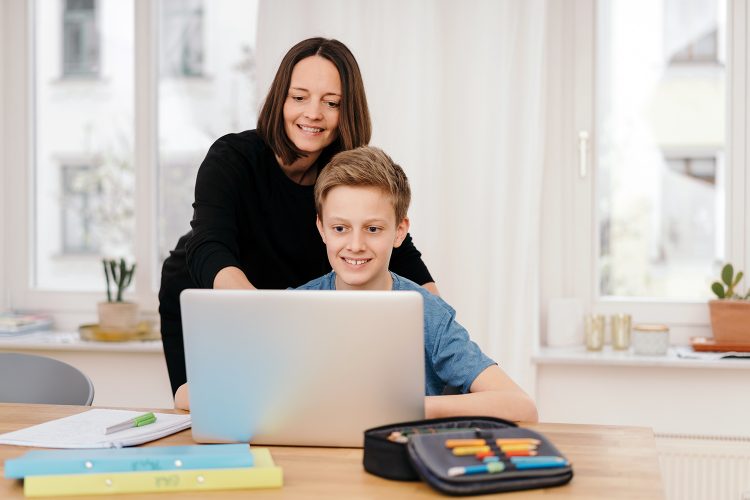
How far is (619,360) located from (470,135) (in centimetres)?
87

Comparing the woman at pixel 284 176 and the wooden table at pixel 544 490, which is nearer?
the wooden table at pixel 544 490

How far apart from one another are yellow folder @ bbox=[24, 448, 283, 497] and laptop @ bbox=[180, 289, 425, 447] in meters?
0.13

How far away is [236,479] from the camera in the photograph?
122 centimetres

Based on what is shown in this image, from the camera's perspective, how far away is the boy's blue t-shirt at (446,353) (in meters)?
1.66

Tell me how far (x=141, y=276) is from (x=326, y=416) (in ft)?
7.78

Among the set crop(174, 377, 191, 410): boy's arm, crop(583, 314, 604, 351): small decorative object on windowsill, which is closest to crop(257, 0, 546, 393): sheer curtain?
crop(583, 314, 604, 351): small decorative object on windowsill

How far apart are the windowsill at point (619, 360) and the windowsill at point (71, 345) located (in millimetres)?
1369

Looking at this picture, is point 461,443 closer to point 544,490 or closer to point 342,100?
point 544,490

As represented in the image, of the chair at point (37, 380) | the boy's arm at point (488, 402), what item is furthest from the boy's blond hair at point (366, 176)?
the chair at point (37, 380)

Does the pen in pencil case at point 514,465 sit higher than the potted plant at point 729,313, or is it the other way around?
the potted plant at point 729,313

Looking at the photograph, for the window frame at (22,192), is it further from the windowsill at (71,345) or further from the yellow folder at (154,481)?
the yellow folder at (154,481)

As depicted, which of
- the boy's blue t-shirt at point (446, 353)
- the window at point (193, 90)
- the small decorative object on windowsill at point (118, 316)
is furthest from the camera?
the window at point (193, 90)

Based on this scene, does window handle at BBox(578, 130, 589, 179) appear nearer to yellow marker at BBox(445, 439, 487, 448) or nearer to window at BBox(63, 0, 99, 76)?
window at BBox(63, 0, 99, 76)

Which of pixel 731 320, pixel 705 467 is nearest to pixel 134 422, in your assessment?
pixel 705 467
